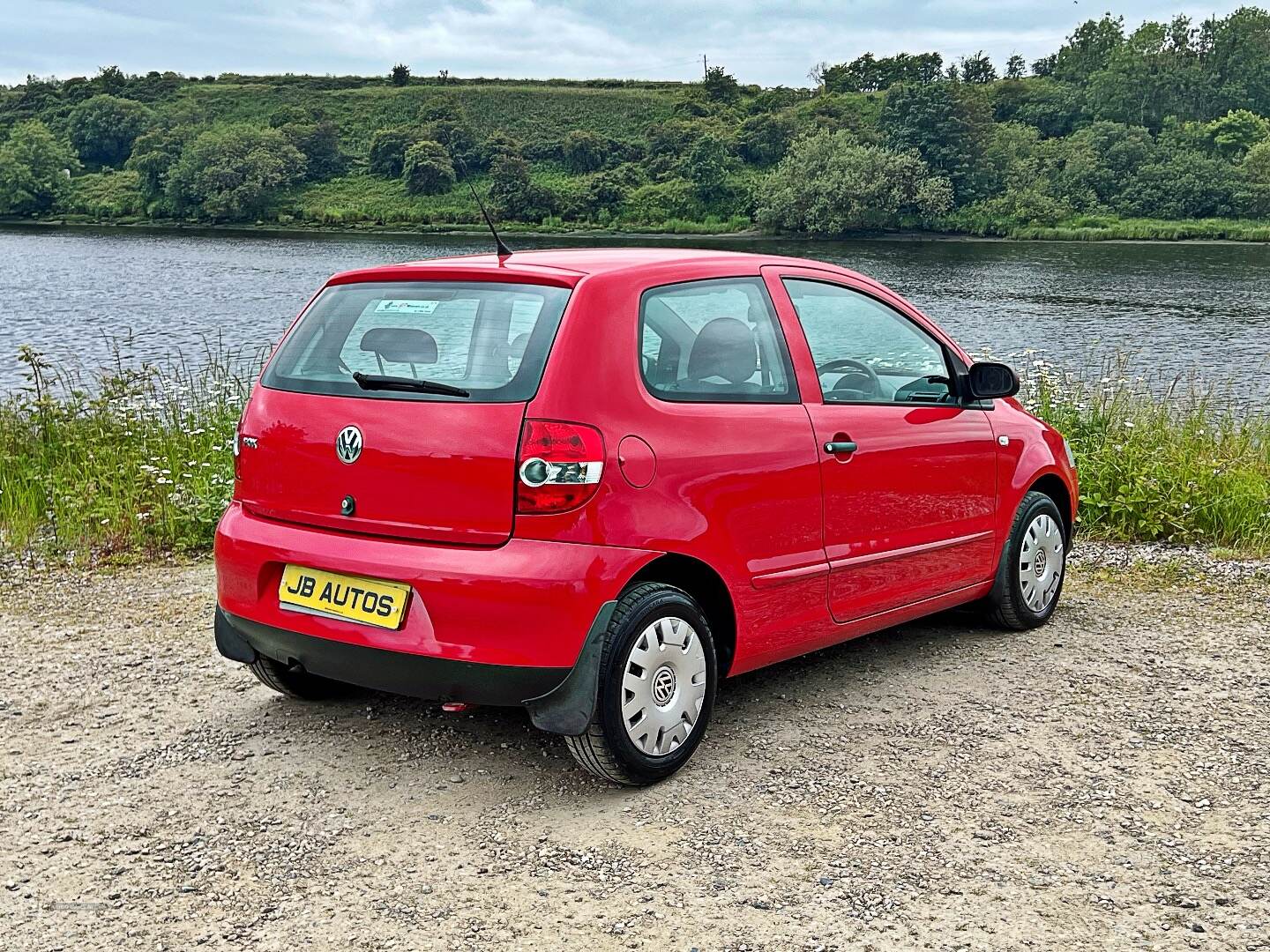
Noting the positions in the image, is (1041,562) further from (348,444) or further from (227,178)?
(227,178)

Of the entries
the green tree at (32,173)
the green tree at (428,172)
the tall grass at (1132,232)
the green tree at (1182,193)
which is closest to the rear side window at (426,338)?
the tall grass at (1132,232)

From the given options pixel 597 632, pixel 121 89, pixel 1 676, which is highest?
pixel 121 89

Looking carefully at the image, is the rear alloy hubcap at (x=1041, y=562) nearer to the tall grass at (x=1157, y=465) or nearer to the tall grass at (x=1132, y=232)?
the tall grass at (x=1157, y=465)

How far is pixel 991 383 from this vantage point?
543cm

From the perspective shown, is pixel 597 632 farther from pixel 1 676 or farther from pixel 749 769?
pixel 1 676

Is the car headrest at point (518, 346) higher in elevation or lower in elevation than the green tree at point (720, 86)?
lower

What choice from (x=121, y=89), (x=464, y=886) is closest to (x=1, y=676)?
(x=464, y=886)

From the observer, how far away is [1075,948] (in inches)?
124

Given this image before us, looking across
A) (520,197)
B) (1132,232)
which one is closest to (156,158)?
(520,197)

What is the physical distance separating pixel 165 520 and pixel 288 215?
96610 mm

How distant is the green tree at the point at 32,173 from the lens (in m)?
103

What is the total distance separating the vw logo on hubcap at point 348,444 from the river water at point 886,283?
27.6ft

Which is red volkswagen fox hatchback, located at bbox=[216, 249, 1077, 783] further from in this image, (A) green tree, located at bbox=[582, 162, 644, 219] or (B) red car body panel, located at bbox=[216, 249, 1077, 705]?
(A) green tree, located at bbox=[582, 162, 644, 219]

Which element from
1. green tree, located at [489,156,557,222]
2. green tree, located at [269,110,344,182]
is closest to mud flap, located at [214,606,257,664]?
green tree, located at [489,156,557,222]
